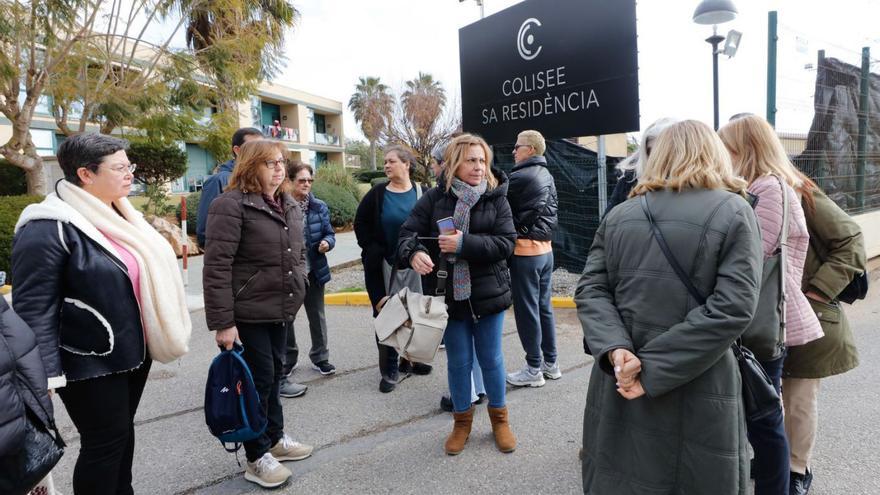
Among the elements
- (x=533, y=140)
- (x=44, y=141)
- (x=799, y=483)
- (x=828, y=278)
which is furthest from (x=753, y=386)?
(x=44, y=141)

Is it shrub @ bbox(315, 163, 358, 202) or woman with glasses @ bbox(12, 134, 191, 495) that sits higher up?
shrub @ bbox(315, 163, 358, 202)

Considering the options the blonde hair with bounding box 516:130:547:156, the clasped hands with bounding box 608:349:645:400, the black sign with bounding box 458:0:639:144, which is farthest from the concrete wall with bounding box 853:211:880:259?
the clasped hands with bounding box 608:349:645:400

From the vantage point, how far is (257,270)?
2.83 meters

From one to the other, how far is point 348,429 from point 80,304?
1935 mm

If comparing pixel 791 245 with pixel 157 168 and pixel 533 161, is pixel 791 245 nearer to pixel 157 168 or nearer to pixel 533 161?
pixel 533 161

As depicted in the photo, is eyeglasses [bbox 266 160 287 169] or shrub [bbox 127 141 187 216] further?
shrub [bbox 127 141 187 216]

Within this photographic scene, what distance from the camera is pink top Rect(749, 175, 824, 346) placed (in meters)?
2.20

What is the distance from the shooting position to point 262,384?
2.82 meters

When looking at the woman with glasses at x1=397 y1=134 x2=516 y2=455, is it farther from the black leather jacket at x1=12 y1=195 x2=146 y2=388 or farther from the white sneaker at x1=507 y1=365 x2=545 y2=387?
the black leather jacket at x1=12 y1=195 x2=146 y2=388

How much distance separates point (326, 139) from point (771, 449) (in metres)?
43.8

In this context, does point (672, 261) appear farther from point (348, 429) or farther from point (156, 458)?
point (156, 458)

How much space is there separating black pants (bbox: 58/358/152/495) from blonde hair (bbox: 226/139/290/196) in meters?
1.10


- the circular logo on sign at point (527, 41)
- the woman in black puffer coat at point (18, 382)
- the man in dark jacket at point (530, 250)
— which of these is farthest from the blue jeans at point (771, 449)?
the circular logo on sign at point (527, 41)

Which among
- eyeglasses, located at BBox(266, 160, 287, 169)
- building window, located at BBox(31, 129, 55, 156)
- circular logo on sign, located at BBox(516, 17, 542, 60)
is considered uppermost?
building window, located at BBox(31, 129, 55, 156)
